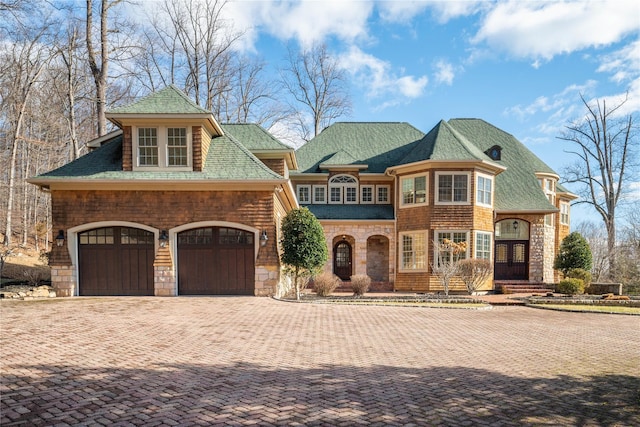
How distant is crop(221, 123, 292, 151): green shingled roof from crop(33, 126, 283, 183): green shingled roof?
330 centimetres

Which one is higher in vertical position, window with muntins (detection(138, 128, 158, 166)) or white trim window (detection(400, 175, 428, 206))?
window with muntins (detection(138, 128, 158, 166))

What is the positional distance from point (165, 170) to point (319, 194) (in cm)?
1056

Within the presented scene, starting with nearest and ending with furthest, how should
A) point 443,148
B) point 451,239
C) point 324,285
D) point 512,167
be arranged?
point 324,285 → point 451,239 → point 443,148 → point 512,167

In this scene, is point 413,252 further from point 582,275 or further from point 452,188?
point 582,275

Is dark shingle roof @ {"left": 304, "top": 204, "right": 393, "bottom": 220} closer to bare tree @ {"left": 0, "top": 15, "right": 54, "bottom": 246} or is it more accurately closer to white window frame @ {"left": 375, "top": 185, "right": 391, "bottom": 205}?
white window frame @ {"left": 375, "top": 185, "right": 391, "bottom": 205}

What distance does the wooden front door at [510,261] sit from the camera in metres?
22.6

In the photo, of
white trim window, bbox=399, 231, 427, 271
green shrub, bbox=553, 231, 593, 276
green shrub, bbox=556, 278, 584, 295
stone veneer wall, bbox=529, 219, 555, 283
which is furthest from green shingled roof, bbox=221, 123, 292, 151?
green shrub, bbox=553, 231, 593, 276

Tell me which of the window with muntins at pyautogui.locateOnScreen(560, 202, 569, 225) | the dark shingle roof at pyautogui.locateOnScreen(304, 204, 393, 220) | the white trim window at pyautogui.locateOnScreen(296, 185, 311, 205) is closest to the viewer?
the dark shingle roof at pyautogui.locateOnScreen(304, 204, 393, 220)

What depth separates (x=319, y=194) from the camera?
78.4ft

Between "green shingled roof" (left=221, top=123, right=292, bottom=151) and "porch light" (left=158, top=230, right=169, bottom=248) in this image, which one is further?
"green shingled roof" (left=221, top=123, right=292, bottom=151)

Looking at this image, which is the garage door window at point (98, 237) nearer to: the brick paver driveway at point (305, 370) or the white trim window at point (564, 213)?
the brick paver driveway at point (305, 370)

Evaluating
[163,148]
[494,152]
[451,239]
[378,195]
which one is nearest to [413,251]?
[451,239]

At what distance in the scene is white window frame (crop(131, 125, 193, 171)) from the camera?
14.7 m

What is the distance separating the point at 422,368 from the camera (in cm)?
626
